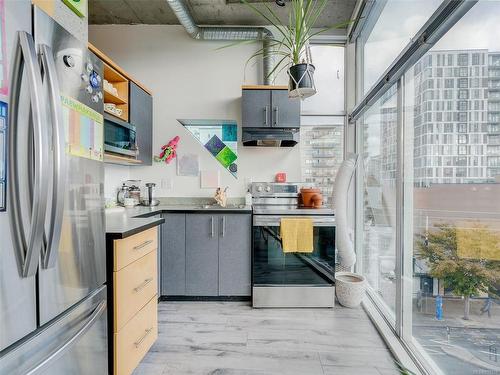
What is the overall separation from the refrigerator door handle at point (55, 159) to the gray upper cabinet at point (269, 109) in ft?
6.89

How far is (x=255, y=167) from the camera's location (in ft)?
10.5

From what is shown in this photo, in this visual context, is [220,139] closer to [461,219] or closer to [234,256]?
[234,256]

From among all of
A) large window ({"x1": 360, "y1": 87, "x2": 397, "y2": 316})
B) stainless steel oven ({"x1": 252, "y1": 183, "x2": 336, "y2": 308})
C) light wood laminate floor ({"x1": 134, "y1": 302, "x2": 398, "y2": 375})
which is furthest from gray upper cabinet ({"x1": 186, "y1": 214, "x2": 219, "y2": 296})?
large window ({"x1": 360, "y1": 87, "x2": 397, "y2": 316})

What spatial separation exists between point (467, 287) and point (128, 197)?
2952 mm

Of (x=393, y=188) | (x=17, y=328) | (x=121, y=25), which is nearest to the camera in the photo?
(x=17, y=328)

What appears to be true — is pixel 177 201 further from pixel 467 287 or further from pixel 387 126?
pixel 467 287

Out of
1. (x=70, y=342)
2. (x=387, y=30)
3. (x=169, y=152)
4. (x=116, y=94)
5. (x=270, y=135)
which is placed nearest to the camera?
(x=70, y=342)

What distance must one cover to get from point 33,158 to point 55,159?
57 millimetres

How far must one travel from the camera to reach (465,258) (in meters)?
1.23

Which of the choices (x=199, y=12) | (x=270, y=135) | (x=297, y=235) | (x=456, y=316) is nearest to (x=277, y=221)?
(x=297, y=235)

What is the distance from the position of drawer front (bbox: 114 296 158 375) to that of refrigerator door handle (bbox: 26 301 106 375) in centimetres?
24

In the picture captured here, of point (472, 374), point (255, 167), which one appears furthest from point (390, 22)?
point (472, 374)

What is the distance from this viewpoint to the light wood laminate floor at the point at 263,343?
1.69 m

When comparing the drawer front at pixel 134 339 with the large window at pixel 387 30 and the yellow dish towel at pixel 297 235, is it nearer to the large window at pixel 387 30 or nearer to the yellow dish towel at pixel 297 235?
the yellow dish towel at pixel 297 235
